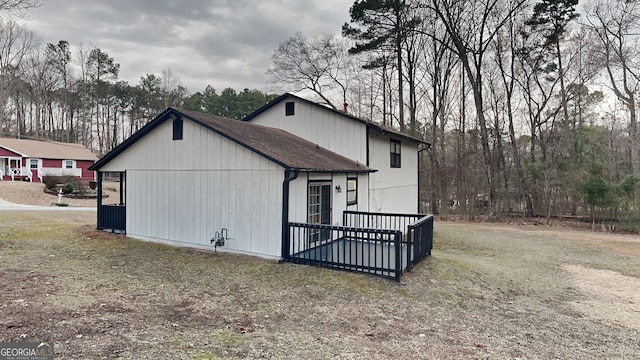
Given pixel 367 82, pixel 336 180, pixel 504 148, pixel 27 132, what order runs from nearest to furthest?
pixel 336 180 < pixel 504 148 < pixel 367 82 < pixel 27 132

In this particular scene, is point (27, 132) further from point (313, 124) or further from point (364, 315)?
point (364, 315)

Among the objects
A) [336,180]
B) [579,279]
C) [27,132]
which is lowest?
[579,279]

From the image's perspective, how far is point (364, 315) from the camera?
18.2 feet

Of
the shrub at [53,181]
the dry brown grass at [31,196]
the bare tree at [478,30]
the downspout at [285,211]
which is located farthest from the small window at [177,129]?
the shrub at [53,181]

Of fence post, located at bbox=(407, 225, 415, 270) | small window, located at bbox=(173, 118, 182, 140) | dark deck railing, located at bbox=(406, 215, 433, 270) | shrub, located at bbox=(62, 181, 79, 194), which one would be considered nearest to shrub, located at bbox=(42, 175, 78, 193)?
shrub, located at bbox=(62, 181, 79, 194)

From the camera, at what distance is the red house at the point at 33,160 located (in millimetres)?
27844

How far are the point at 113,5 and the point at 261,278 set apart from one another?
41.9ft

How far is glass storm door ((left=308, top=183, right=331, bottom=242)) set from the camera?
9391 millimetres

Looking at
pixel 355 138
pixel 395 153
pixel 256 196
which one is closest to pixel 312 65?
pixel 395 153

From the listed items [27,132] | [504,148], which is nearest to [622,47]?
[504,148]

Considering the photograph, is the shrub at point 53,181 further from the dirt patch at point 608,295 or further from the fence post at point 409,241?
the dirt patch at point 608,295

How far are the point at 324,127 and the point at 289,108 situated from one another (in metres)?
1.73

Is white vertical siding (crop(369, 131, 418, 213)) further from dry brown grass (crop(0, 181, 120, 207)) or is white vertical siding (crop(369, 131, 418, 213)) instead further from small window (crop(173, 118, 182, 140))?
dry brown grass (crop(0, 181, 120, 207))

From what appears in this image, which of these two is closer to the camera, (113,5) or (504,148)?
(113,5)
